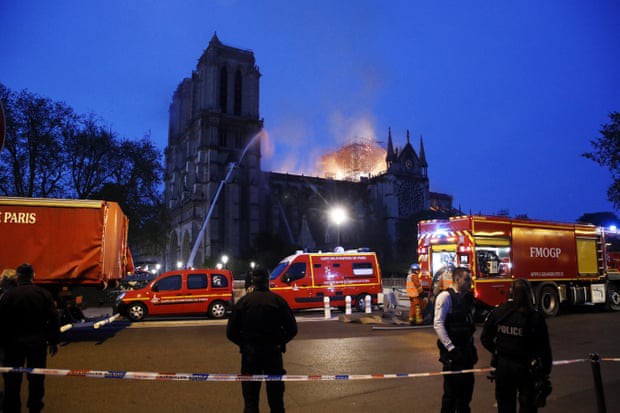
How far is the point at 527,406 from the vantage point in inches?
141

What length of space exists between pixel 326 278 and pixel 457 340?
11865 mm

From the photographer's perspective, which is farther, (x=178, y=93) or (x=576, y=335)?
(x=178, y=93)

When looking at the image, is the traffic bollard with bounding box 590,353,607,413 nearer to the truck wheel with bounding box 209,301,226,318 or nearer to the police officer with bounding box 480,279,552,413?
the police officer with bounding box 480,279,552,413

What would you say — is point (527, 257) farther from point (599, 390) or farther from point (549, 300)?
point (599, 390)

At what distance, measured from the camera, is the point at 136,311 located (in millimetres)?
13633

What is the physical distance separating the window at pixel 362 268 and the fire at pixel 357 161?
7546cm

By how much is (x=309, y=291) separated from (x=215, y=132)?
48.8 m

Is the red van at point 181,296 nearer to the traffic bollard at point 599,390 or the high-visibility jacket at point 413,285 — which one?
the high-visibility jacket at point 413,285

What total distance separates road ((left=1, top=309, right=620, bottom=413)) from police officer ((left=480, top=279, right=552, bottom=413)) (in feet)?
5.75

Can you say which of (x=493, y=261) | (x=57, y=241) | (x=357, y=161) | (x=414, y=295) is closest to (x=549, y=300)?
(x=493, y=261)

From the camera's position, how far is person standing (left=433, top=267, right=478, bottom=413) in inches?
163

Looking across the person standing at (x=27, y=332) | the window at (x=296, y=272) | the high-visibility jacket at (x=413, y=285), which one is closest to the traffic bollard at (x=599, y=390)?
the person standing at (x=27, y=332)

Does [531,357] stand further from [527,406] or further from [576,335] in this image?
[576,335]

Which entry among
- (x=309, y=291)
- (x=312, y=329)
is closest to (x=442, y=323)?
(x=312, y=329)
